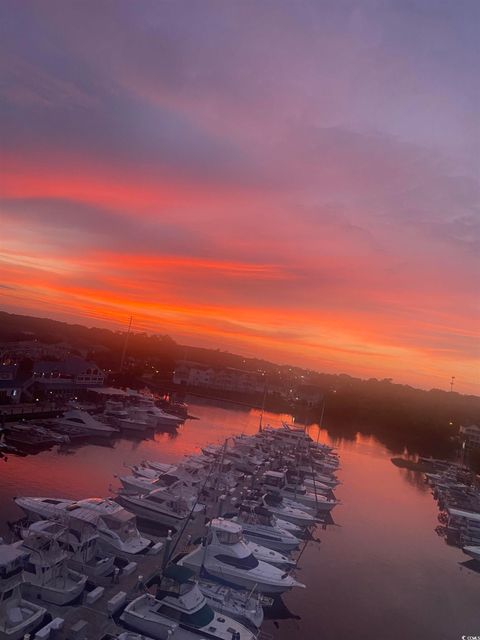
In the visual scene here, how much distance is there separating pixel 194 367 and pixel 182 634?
5267 cm

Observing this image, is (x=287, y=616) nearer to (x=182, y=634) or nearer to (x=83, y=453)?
(x=182, y=634)

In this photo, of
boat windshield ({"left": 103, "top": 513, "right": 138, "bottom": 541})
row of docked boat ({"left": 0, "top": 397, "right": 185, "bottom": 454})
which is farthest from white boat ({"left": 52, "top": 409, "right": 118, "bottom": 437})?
boat windshield ({"left": 103, "top": 513, "right": 138, "bottom": 541})

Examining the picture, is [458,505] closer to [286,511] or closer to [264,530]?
[286,511]

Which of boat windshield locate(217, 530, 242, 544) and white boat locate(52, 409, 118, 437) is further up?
boat windshield locate(217, 530, 242, 544)

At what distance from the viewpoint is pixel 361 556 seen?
15367 mm

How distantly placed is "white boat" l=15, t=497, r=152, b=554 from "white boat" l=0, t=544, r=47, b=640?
2.00m

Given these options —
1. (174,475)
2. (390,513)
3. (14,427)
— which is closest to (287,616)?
(174,475)

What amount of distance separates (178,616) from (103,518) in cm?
398

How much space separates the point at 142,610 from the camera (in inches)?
335

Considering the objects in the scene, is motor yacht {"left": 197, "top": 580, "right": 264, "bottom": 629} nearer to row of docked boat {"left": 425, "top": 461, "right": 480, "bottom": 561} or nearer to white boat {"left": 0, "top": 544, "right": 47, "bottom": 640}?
white boat {"left": 0, "top": 544, "right": 47, "bottom": 640}

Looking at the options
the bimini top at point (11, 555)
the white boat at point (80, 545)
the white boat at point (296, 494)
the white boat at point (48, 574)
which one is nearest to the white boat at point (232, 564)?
the white boat at point (80, 545)

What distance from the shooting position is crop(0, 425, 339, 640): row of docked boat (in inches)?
337

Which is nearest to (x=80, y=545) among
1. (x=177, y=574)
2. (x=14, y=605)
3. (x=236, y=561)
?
(x=14, y=605)

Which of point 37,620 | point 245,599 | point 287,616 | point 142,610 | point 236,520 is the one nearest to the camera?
point 37,620
